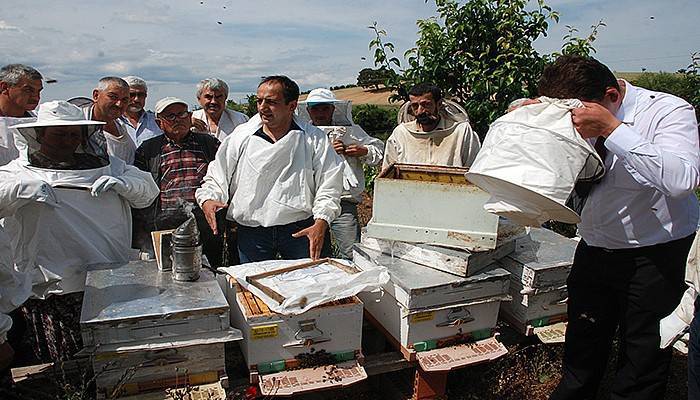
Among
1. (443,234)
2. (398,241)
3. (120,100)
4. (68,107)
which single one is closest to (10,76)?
(120,100)

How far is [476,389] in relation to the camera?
11.2ft

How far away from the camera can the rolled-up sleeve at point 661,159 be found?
2035mm

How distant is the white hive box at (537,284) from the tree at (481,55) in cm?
229

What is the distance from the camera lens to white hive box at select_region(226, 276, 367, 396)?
2.51 metres

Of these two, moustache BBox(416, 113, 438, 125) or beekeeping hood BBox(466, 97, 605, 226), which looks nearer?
beekeeping hood BBox(466, 97, 605, 226)

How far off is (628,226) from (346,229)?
2425 millimetres

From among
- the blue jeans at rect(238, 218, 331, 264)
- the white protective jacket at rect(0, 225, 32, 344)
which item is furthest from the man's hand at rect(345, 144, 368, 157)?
the white protective jacket at rect(0, 225, 32, 344)

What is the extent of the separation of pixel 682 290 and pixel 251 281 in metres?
2.13

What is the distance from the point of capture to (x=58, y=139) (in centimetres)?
281

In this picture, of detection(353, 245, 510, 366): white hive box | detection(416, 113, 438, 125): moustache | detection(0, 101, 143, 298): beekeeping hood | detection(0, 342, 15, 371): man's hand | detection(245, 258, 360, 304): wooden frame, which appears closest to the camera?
detection(0, 342, 15, 371): man's hand

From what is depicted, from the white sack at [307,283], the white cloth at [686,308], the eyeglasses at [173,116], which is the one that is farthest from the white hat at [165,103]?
the white cloth at [686,308]

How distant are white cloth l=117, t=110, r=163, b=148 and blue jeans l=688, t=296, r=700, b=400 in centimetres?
405

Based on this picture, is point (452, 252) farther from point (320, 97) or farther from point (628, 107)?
point (320, 97)

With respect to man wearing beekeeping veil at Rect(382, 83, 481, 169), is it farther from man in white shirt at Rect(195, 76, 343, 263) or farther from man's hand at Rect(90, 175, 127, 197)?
man's hand at Rect(90, 175, 127, 197)
